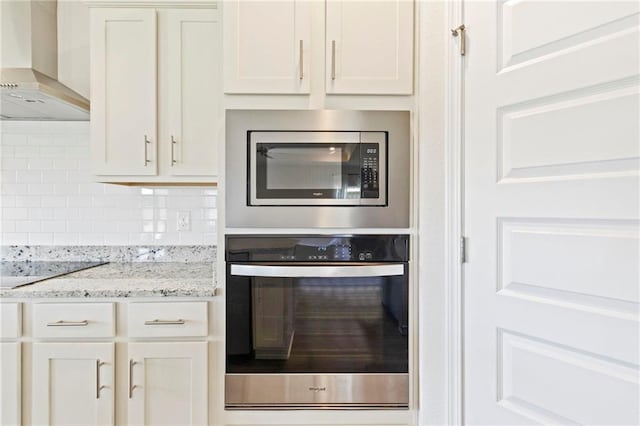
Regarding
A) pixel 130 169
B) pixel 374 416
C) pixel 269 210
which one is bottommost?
pixel 374 416

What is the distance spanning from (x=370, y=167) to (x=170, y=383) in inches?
45.4

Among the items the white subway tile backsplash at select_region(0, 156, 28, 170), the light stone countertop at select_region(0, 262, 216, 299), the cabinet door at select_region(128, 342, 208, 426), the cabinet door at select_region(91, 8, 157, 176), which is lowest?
the cabinet door at select_region(128, 342, 208, 426)

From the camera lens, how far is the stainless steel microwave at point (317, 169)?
1.32 m

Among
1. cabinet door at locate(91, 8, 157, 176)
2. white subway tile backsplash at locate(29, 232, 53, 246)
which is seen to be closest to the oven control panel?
cabinet door at locate(91, 8, 157, 176)

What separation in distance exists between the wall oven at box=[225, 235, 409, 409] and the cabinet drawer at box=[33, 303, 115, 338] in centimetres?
48

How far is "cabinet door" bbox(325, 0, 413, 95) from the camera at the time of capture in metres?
1.32

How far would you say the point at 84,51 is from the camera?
5.83ft

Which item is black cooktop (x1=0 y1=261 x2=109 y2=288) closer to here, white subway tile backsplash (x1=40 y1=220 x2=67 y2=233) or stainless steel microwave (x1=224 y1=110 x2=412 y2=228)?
white subway tile backsplash (x1=40 y1=220 x2=67 y2=233)

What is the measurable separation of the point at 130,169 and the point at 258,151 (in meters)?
0.70

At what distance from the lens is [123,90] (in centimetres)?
158
